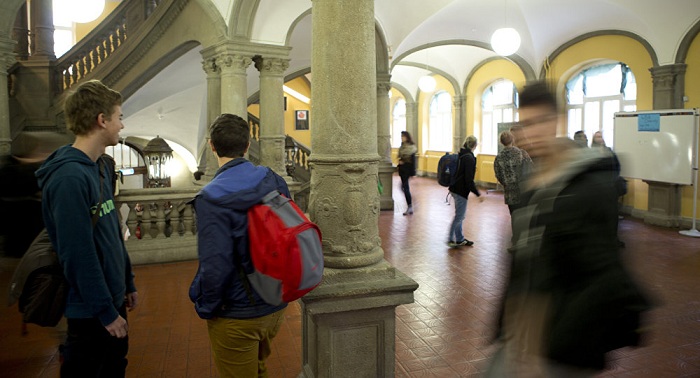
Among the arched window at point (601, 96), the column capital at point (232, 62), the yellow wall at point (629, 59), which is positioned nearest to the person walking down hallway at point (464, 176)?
the column capital at point (232, 62)

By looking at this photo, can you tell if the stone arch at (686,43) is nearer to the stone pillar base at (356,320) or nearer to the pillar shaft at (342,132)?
the pillar shaft at (342,132)

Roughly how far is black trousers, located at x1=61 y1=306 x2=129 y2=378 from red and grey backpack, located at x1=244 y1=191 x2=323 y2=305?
69 cm

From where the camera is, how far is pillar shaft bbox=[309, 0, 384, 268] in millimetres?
2859

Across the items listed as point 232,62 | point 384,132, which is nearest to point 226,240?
point 232,62

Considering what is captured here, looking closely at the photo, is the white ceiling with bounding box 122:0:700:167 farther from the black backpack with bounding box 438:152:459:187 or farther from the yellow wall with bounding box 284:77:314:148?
the yellow wall with bounding box 284:77:314:148

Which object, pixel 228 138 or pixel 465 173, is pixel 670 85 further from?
pixel 228 138

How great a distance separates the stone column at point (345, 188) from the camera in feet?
9.38

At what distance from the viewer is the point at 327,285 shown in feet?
9.37

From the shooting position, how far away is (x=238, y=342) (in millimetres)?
2135

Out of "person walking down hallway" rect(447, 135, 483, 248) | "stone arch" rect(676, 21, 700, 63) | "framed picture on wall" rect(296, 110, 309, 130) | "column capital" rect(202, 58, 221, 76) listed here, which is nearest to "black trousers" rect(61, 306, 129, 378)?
"person walking down hallway" rect(447, 135, 483, 248)

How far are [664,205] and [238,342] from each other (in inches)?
398

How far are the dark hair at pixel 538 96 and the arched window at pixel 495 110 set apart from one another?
1451cm

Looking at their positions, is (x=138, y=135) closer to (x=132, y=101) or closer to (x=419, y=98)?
(x=132, y=101)

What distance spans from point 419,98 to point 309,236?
20.9 meters
